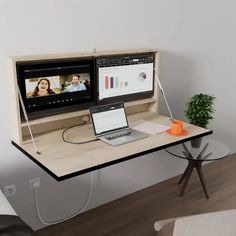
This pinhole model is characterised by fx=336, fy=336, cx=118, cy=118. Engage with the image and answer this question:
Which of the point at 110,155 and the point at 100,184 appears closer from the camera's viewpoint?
the point at 110,155

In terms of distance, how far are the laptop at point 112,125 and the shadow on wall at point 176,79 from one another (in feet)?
2.45

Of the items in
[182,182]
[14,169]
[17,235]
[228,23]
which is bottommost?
[182,182]

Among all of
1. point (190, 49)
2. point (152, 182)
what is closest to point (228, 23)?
point (190, 49)

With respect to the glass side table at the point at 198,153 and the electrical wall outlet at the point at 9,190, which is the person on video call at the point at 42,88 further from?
the glass side table at the point at 198,153

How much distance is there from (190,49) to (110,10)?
93cm

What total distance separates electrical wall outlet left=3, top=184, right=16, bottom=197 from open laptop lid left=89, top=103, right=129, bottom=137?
68cm

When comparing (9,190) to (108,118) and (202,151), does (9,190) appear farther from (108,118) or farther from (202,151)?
(202,151)

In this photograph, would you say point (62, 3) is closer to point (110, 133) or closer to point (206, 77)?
point (110, 133)

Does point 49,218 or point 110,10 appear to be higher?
point 110,10

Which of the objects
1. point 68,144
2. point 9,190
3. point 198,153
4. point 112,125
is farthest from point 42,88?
point 198,153

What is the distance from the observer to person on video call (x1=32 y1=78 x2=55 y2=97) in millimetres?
2008

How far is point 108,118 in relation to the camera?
7.21 feet

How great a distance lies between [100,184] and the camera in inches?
106

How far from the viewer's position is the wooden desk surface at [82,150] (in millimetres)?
1713
